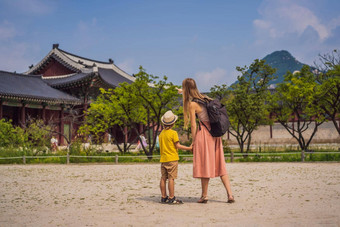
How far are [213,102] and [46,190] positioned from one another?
14.2ft

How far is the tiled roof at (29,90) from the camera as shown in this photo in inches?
919

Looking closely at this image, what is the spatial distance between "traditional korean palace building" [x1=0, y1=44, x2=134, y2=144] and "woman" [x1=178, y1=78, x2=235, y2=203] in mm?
16705

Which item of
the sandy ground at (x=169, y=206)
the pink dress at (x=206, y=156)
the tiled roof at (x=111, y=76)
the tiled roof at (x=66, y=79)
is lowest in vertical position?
the sandy ground at (x=169, y=206)

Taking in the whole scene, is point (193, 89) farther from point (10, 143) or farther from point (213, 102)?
point (10, 143)

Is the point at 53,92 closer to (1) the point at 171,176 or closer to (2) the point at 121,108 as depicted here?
(2) the point at 121,108

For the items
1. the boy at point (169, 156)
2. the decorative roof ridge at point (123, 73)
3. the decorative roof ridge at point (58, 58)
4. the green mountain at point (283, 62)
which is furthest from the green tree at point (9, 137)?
the green mountain at point (283, 62)

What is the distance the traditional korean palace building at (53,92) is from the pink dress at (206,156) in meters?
16.8

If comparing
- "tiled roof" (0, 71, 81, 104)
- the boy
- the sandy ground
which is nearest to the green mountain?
"tiled roof" (0, 71, 81, 104)

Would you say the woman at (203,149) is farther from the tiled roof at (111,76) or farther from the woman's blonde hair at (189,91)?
the tiled roof at (111,76)

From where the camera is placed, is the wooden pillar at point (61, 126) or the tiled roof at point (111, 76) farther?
the tiled roof at point (111, 76)

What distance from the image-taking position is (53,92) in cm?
2739

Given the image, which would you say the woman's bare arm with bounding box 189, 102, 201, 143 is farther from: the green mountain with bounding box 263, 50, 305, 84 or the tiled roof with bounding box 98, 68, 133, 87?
the green mountain with bounding box 263, 50, 305, 84

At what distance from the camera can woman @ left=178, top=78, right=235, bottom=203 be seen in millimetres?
5293

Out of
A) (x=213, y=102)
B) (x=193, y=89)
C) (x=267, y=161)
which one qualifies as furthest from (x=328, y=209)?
(x=267, y=161)
